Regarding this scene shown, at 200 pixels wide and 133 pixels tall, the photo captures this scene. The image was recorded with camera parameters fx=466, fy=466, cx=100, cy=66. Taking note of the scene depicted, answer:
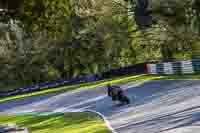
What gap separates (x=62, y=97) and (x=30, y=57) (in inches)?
1364

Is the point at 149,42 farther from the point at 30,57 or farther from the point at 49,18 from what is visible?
the point at 49,18

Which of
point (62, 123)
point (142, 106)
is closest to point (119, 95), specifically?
point (142, 106)

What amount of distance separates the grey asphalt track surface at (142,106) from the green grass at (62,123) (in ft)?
2.42

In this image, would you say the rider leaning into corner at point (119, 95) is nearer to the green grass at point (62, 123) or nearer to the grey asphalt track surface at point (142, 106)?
the grey asphalt track surface at point (142, 106)

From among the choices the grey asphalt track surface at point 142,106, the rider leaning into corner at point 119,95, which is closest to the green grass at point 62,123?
the grey asphalt track surface at point 142,106

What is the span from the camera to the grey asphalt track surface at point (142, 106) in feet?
56.6

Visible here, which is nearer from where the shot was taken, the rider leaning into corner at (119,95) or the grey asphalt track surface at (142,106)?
the grey asphalt track surface at (142,106)

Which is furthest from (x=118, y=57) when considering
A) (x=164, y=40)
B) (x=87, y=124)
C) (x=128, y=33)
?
(x=87, y=124)

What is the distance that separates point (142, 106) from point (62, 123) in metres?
4.12

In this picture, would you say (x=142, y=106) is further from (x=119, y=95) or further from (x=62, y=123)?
(x=62, y=123)

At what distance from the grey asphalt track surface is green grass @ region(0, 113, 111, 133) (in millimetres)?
736

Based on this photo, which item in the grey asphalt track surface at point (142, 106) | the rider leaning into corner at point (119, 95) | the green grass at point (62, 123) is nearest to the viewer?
the grey asphalt track surface at point (142, 106)

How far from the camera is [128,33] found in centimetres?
6469

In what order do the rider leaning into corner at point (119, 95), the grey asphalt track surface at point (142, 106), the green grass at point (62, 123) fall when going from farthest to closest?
the rider leaning into corner at point (119, 95), the green grass at point (62, 123), the grey asphalt track surface at point (142, 106)
